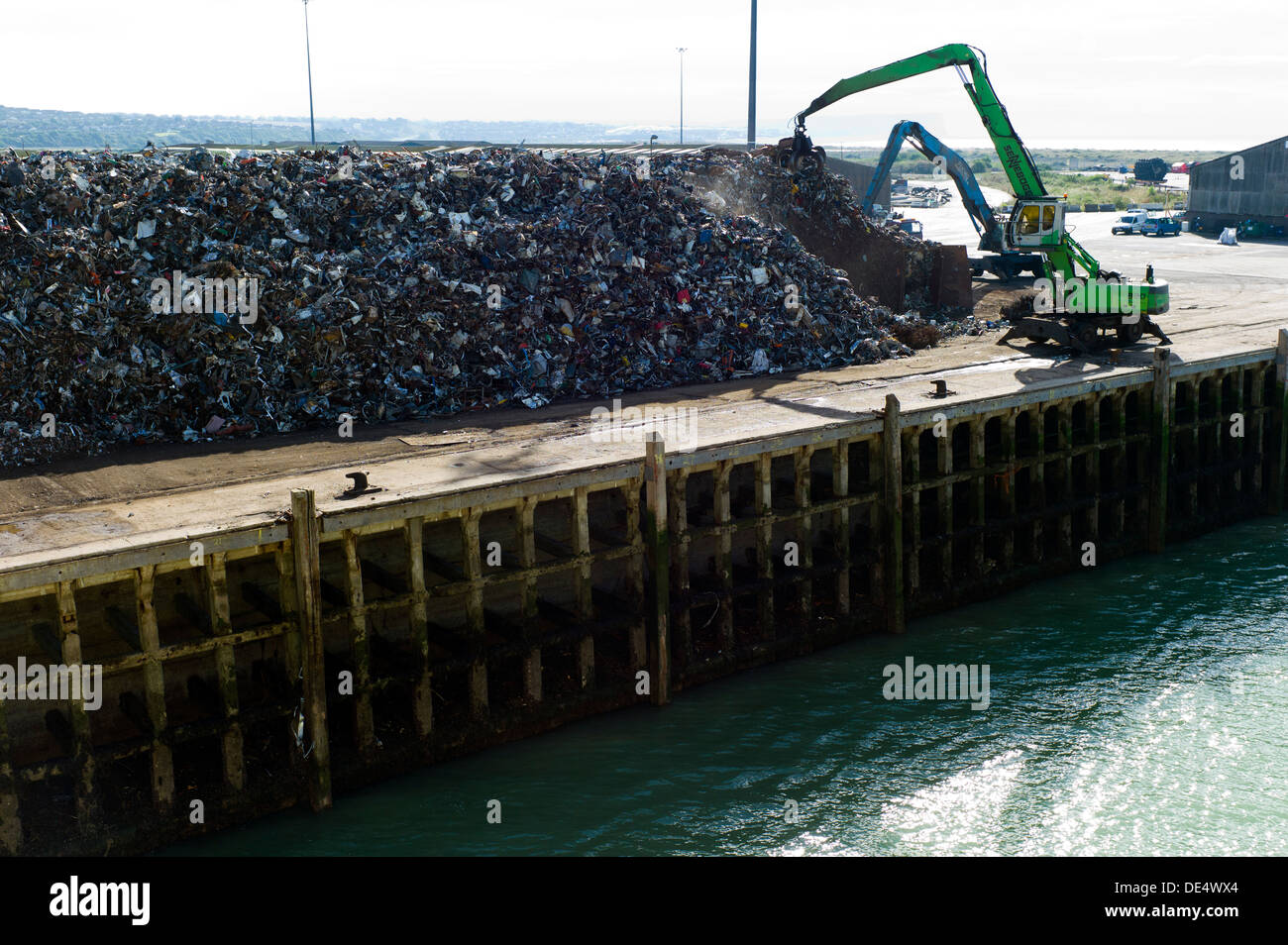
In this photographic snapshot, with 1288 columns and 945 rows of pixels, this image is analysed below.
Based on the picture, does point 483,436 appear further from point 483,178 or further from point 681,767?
point 483,178

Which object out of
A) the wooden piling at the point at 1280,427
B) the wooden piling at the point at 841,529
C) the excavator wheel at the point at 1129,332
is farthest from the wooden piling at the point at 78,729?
the wooden piling at the point at 1280,427

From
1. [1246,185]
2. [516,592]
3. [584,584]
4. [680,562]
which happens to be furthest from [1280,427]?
[1246,185]

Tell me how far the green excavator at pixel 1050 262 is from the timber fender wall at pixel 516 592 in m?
2.47

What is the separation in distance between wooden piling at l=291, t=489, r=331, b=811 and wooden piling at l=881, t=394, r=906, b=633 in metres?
7.21

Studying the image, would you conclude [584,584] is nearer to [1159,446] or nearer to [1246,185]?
[1159,446]

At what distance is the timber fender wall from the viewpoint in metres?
10.0

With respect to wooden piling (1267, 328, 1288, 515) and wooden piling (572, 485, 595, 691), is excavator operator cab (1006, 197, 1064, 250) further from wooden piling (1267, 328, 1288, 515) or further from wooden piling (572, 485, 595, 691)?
wooden piling (572, 485, 595, 691)

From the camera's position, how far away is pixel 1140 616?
1547cm

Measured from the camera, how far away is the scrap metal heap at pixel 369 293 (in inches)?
579

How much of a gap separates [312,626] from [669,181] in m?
13.5

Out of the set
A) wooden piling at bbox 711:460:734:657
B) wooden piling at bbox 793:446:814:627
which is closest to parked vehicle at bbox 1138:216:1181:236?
wooden piling at bbox 793:446:814:627

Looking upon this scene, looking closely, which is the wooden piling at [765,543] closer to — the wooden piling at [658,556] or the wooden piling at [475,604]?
the wooden piling at [658,556]

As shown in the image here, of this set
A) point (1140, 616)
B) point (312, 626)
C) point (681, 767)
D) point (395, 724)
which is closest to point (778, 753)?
point (681, 767)
